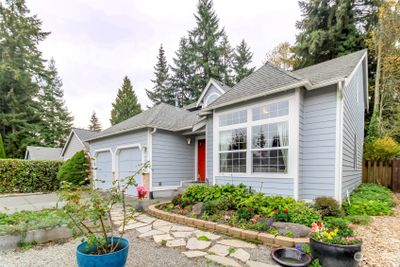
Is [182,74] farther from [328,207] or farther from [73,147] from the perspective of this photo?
[328,207]

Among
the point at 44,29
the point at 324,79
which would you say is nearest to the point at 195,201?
the point at 324,79

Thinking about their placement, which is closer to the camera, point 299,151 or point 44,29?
point 299,151

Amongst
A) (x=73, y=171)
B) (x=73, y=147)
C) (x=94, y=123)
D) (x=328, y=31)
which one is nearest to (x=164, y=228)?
(x=73, y=171)

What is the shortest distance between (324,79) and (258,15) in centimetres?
975

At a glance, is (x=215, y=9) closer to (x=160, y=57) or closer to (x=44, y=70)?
(x=160, y=57)

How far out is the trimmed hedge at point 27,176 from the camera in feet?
37.4

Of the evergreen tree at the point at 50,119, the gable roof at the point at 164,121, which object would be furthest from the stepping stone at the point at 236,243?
the evergreen tree at the point at 50,119

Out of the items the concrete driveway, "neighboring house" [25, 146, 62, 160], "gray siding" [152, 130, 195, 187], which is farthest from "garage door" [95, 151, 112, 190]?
"neighboring house" [25, 146, 62, 160]

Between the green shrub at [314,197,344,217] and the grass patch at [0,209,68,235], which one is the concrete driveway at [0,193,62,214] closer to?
the grass patch at [0,209,68,235]

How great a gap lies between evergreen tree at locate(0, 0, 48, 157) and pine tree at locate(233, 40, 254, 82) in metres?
21.8

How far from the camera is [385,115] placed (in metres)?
15.4

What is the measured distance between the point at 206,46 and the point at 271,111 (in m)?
20.2

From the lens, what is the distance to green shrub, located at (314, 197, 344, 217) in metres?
4.97

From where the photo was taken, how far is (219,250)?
3.68 metres
